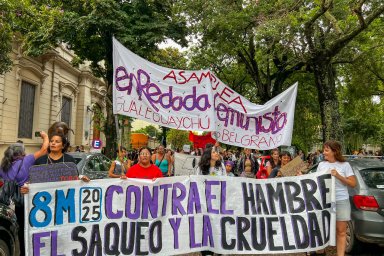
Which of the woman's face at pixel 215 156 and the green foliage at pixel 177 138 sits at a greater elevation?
the green foliage at pixel 177 138

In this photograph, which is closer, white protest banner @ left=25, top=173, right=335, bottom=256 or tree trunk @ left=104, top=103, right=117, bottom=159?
white protest banner @ left=25, top=173, right=335, bottom=256

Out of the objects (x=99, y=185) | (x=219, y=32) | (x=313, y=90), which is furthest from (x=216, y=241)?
(x=313, y=90)

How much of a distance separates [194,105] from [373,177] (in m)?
3.05

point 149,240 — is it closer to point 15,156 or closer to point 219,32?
point 15,156

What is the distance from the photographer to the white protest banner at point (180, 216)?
14.8 feet

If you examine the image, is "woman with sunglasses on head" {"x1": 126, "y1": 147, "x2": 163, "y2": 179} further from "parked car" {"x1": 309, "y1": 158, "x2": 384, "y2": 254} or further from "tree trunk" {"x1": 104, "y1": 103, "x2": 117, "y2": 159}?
"tree trunk" {"x1": 104, "y1": 103, "x2": 117, "y2": 159}

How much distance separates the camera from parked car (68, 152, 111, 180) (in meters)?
9.10

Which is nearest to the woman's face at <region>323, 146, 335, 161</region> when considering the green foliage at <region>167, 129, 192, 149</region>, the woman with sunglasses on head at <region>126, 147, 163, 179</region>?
the woman with sunglasses on head at <region>126, 147, 163, 179</region>

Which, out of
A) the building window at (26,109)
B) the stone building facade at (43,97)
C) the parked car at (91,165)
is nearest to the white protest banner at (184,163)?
the parked car at (91,165)

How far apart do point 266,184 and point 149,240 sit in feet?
5.83

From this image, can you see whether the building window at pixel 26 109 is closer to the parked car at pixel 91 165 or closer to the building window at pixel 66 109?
the building window at pixel 66 109

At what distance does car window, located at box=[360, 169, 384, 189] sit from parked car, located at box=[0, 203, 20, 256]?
→ 4956 mm

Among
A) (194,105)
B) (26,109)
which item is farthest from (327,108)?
(26,109)

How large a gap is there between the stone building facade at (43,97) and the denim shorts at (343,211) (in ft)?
52.8
